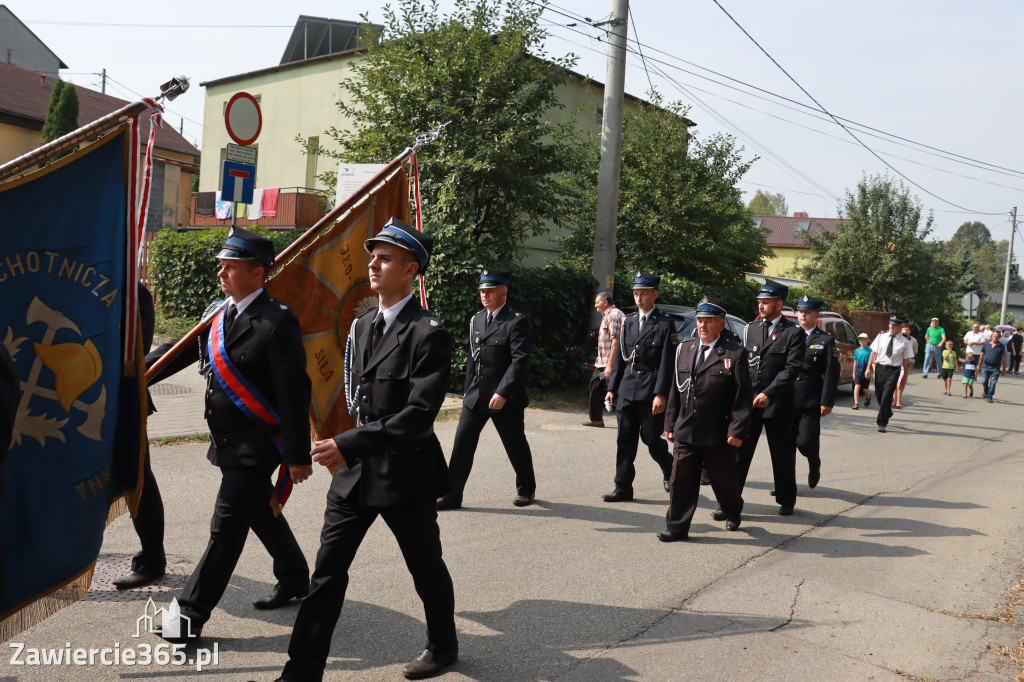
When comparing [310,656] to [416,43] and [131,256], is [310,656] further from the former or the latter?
[416,43]

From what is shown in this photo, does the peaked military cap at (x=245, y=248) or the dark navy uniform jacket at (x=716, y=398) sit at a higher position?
the peaked military cap at (x=245, y=248)

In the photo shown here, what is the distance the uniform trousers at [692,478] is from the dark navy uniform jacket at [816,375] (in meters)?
2.19

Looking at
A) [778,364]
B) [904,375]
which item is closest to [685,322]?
[904,375]

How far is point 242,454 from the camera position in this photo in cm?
388

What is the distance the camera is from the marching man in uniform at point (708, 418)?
629 centimetres

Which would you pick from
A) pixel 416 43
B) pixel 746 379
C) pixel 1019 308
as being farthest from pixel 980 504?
pixel 1019 308

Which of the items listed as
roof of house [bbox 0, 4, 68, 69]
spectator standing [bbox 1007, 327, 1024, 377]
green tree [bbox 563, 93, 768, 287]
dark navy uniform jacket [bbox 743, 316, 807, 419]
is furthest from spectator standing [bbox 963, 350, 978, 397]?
roof of house [bbox 0, 4, 68, 69]

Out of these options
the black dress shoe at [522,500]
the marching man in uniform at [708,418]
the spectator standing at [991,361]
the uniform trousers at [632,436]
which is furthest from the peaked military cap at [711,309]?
the spectator standing at [991,361]

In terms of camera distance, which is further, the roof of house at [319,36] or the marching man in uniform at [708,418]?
the roof of house at [319,36]

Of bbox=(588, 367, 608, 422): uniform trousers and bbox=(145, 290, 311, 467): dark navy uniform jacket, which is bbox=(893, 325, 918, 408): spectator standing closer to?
bbox=(588, 367, 608, 422): uniform trousers

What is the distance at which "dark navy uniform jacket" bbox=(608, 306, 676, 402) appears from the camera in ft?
24.6

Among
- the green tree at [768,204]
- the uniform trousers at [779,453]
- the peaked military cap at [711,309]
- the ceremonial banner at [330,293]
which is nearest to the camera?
the ceremonial banner at [330,293]

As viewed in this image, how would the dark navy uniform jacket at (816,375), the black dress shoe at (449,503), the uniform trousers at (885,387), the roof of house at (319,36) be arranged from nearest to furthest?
1. the black dress shoe at (449,503)
2. the dark navy uniform jacket at (816,375)
3. the uniform trousers at (885,387)
4. the roof of house at (319,36)

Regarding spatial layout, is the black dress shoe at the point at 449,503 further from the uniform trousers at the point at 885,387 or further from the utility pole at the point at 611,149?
the uniform trousers at the point at 885,387
